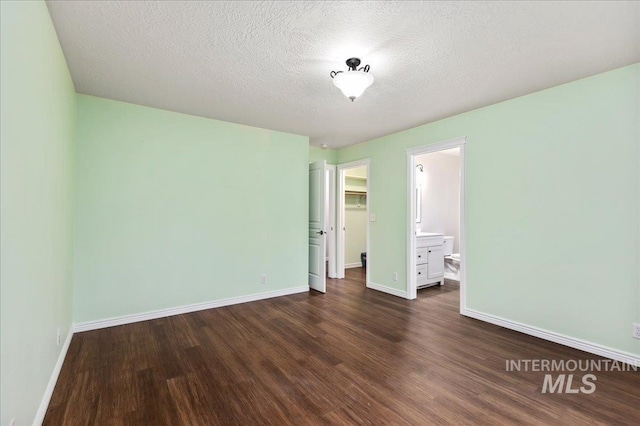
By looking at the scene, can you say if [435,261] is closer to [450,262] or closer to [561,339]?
[450,262]

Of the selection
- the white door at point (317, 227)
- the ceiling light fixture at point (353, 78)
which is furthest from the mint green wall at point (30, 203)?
the white door at point (317, 227)

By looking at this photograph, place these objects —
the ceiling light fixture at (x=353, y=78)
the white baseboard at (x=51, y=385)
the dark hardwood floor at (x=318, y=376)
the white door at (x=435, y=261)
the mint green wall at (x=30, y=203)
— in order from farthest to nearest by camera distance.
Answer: the white door at (x=435, y=261) → the ceiling light fixture at (x=353, y=78) → the dark hardwood floor at (x=318, y=376) → the white baseboard at (x=51, y=385) → the mint green wall at (x=30, y=203)

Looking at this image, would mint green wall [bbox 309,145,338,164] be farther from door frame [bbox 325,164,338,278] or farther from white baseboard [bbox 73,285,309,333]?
white baseboard [bbox 73,285,309,333]

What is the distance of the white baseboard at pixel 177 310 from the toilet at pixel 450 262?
10.1 ft

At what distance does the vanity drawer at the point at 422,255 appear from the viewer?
4.68 metres

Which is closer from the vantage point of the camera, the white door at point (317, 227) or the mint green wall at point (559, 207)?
the mint green wall at point (559, 207)

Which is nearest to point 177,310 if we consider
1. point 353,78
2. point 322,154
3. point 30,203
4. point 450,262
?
point 30,203

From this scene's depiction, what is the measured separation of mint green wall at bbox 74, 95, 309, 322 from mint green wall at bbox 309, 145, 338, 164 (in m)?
0.78

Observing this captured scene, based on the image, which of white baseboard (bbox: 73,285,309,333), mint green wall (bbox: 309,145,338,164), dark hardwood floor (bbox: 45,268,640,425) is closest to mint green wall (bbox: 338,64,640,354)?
dark hardwood floor (bbox: 45,268,640,425)

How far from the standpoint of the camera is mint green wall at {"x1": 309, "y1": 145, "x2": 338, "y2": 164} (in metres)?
5.47

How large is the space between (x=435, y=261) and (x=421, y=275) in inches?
19.0

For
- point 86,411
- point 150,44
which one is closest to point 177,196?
point 150,44

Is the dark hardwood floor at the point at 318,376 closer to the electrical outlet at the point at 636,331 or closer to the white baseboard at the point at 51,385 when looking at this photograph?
the white baseboard at the point at 51,385

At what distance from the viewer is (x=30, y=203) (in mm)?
1558
